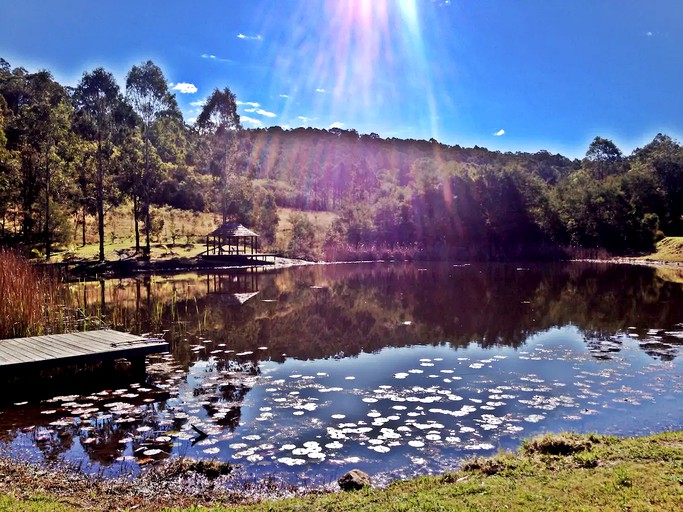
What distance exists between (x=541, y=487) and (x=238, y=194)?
47.9m

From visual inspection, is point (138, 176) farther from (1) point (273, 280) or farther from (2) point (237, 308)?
(2) point (237, 308)

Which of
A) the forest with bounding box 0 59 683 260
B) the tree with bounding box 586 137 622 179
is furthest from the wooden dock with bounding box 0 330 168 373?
the tree with bounding box 586 137 622 179

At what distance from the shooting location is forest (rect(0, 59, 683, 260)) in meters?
36.8

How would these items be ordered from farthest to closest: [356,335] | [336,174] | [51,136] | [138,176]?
[336,174], [138,176], [51,136], [356,335]

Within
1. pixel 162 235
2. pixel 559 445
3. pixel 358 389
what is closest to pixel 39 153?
pixel 162 235

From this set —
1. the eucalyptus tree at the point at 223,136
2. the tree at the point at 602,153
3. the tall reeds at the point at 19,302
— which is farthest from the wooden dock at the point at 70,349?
the tree at the point at 602,153

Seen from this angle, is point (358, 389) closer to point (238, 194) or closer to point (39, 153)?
point (39, 153)

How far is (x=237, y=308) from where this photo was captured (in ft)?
65.9

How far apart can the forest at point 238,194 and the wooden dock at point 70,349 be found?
25.5 meters

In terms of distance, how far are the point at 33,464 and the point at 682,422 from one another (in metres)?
8.94

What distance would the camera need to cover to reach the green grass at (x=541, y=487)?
4539 millimetres

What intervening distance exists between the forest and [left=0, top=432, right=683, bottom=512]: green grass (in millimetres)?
33670

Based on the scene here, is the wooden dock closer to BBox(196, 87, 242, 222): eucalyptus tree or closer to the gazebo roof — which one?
the gazebo roof

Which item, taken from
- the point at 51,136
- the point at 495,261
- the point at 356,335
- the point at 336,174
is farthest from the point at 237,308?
the point at 336,174
